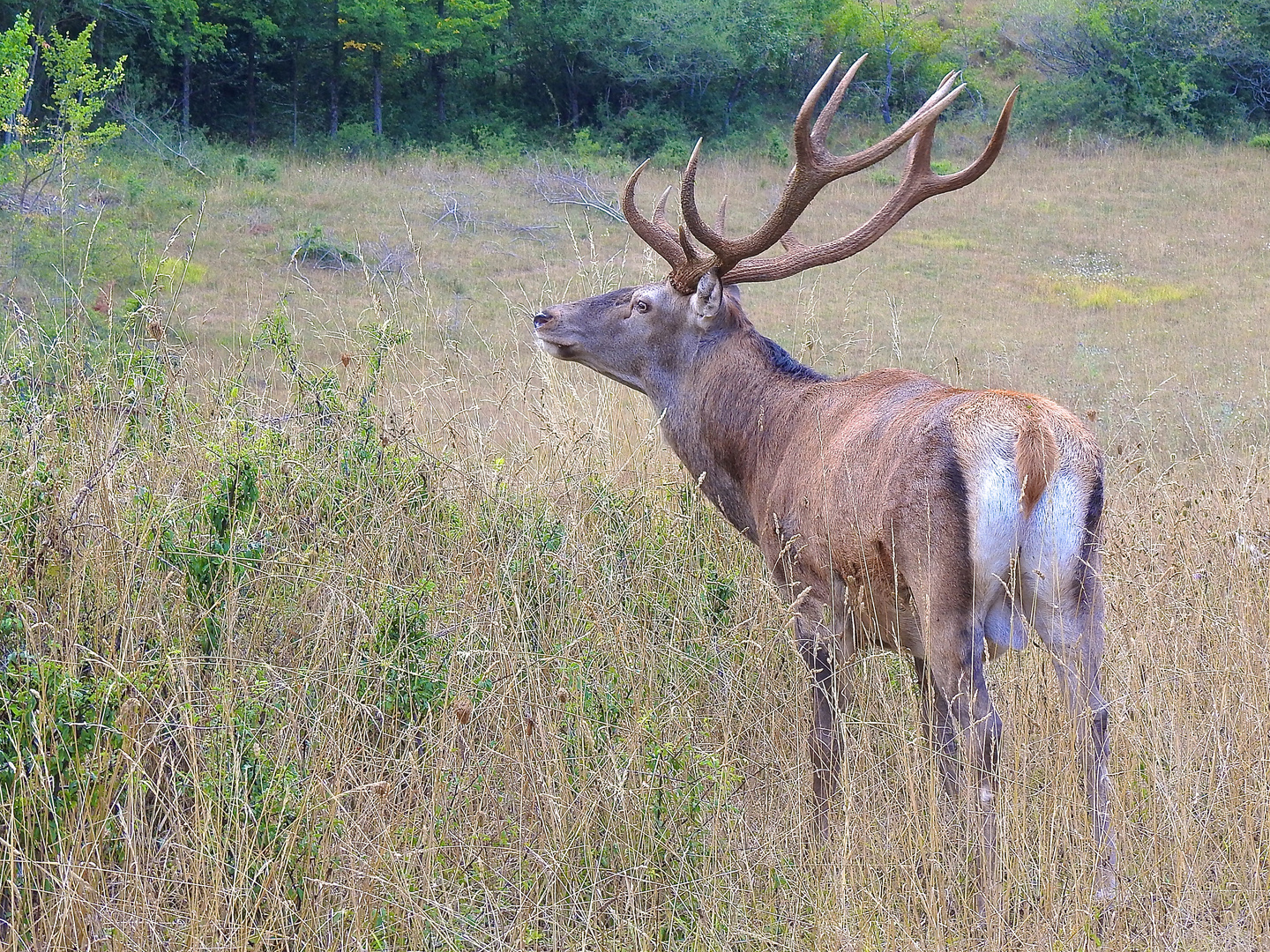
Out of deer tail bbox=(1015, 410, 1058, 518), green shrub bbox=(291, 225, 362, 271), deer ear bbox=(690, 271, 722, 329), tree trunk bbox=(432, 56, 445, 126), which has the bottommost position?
green shrub bbox=(291, 225, 362, 271)

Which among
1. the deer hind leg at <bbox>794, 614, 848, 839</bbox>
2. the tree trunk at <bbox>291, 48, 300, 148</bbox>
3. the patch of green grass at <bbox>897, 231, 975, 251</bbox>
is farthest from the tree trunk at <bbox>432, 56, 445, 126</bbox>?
the deer hind leg at <bbox>794, 614, 848, 839</bbox>

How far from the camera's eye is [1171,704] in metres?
3.99

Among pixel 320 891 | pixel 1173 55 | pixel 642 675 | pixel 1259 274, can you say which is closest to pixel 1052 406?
pixel 642 675

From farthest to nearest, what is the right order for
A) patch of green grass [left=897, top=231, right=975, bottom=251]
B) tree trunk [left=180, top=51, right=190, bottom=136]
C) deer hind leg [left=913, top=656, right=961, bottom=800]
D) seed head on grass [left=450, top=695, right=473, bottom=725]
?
tree trunk [left=180, top=51, right=190, bottom=136] < patch of green grass [left=897, top=231, right=975, bottom=251] < deer hind leg [left=913, top=656, right=961, bottom=800] < seed head on grass [left=450, top=695, right=473, bottom=725]

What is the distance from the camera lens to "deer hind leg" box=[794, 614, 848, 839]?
412 centimetres

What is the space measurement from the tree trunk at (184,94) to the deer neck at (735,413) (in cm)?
2334

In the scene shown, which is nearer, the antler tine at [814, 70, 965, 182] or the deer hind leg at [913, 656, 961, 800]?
the deer hind leg at [913, 656, 961, 800]

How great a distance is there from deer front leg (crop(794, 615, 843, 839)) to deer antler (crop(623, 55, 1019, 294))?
1.78 m

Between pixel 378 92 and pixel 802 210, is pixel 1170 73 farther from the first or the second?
pixel 802 210

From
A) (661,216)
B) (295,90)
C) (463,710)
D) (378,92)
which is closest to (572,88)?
(378,92)

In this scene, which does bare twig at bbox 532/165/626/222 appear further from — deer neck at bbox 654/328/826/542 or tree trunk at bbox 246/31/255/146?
deer neck at bbox 654/328/826/542

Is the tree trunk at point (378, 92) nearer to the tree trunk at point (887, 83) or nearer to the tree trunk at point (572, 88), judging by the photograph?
the tree trunk at point (572, 88)

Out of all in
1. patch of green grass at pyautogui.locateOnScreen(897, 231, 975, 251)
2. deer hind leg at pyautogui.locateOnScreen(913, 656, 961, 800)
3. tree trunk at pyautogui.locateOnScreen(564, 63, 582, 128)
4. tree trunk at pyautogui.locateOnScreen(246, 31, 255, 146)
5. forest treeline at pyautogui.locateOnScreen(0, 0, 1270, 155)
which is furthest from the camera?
tree trunk at pyautogui.locateOnScreen(564, 63, 582, 128)

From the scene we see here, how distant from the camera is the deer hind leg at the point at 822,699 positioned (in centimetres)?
412
